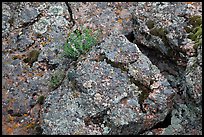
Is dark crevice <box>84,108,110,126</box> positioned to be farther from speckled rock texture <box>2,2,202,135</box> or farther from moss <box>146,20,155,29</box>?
moss <box>146,20,155,29</box>

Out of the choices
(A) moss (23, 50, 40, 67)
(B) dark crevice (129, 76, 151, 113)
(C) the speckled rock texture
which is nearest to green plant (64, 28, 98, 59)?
(C) the speckled rock texture

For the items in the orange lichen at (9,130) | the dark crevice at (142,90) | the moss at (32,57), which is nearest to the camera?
the dark crevice at (142,90)

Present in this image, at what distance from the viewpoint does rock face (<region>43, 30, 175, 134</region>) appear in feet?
20.0

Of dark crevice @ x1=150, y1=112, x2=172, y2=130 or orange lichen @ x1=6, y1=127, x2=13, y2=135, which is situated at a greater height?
dark crevice @ x1=150, y1=112, x2=172, y2=130

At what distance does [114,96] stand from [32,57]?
224 centimetres

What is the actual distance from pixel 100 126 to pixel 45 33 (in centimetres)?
281

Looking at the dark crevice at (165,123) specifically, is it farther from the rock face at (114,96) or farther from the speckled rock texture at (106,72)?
the rock face at (114,96)

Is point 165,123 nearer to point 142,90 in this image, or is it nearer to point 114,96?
point 142,90

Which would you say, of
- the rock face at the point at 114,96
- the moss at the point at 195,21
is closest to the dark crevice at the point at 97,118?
the rock face at the point at 114,96

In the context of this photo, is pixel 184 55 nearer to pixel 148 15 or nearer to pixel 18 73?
pixel 148 15

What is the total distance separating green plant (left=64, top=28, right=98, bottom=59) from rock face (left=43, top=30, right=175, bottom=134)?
487 millimetres

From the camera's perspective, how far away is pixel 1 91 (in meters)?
7.12

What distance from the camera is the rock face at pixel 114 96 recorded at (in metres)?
6.11

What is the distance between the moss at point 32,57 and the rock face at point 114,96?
1.31 meters
